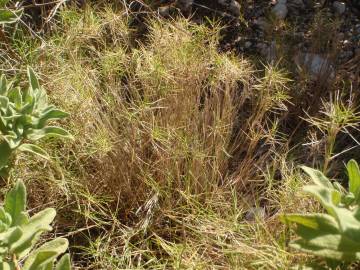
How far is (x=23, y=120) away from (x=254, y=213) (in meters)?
0.60

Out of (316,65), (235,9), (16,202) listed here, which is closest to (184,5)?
(235,9)

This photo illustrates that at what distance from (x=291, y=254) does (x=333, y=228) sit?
6.3 inches

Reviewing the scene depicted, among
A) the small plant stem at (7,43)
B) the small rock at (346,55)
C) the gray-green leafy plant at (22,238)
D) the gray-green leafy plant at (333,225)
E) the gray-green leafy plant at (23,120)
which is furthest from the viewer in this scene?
the small rock at (346,55)

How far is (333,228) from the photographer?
1159mm

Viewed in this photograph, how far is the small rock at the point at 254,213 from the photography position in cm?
151

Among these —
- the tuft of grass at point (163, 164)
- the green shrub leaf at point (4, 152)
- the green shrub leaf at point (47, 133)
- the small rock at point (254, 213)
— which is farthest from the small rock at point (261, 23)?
the green shrub leaf at point (4, 152)

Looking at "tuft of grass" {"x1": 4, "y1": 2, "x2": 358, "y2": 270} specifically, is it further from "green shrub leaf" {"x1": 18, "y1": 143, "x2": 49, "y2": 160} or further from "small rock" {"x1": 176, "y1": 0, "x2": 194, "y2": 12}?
"small rock" {"x1": 176, "y1": 0, "x2": 194, "y2": 12}

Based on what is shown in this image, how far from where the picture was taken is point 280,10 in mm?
2197

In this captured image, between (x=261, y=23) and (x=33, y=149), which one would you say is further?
(x=261, y=23)

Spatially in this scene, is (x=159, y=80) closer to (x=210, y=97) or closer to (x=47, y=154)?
(x=210, y=97)

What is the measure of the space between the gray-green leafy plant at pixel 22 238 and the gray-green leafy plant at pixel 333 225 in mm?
469

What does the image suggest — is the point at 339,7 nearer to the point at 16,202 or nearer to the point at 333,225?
the point at 333,225

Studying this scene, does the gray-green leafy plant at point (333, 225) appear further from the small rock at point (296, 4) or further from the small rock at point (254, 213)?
the small rock at point (296, 4)

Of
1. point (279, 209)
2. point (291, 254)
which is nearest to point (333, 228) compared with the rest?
point (291, 254)
